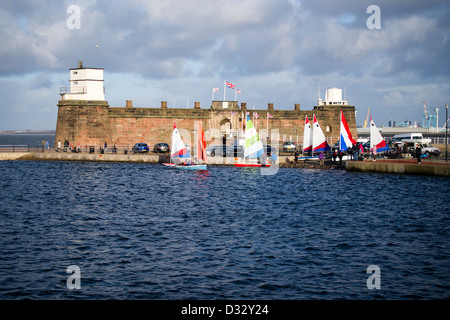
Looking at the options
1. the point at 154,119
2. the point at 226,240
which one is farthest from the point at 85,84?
the point at 226,240

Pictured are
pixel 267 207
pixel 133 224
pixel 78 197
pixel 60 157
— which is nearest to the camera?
pixel 133 224

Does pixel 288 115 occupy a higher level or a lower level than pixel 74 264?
higher

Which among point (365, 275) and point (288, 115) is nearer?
point (365, 275)

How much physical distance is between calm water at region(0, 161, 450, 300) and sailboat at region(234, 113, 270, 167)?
980cm

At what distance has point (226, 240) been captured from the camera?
905 inches

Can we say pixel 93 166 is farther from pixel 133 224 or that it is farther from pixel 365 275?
pixel 365 275

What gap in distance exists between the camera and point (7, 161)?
67562 mm

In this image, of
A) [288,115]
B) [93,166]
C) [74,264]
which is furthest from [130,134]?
[74,264]

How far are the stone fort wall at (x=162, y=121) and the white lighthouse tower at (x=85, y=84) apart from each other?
93cm

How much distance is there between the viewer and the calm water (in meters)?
16.8

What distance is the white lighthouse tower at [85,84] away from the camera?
6594 centimetres

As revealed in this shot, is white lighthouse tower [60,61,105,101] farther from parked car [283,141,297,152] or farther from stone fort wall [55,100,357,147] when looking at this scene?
parked car [283,141,297,152]
